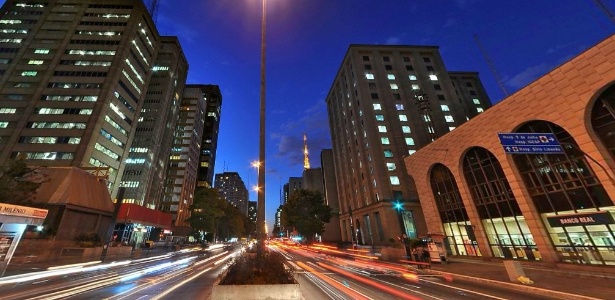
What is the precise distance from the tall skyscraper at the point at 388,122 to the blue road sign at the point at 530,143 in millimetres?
35864

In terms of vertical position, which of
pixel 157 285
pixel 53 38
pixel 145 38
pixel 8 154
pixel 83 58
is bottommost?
pixel 157 285

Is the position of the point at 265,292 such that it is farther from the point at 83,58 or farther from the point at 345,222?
the point at 83,58

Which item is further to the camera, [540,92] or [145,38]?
[145,38]

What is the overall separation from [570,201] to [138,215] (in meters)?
60.3

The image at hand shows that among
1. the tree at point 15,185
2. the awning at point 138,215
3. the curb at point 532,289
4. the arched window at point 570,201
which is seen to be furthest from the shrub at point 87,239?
the arched window at point 570,201

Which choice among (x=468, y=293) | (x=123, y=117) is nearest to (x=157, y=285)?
(x=468, y=293)

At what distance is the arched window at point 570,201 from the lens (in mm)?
18402

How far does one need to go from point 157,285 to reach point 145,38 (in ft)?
311

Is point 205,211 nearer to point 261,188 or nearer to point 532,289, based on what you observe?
point 261,188

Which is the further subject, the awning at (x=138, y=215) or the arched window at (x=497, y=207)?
the awning at (x=138, y=215)

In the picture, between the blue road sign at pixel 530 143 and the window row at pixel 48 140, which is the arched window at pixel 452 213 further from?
the window row at pixel 48 140

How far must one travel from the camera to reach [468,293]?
11797 mm

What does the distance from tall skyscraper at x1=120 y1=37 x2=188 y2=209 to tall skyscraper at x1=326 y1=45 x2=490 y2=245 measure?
62.3m

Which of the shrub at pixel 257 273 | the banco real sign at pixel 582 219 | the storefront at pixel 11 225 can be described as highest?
the storefront at pixel 11 225
